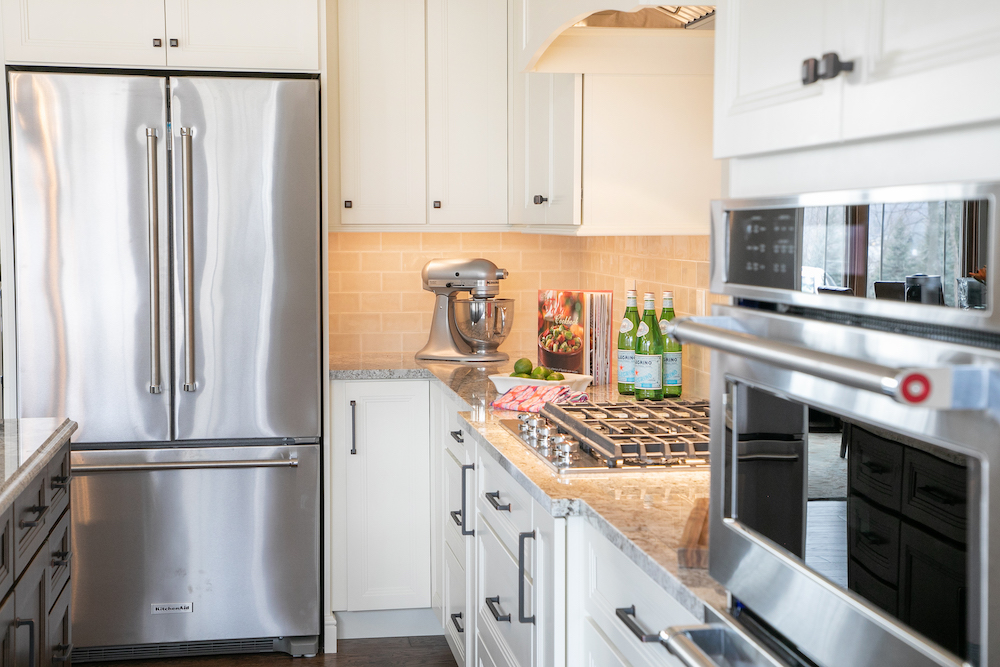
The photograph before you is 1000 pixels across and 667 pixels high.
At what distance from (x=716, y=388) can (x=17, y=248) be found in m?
2.55

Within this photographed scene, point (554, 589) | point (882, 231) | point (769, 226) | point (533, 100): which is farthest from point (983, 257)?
point (533, 100)

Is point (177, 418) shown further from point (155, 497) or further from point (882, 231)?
point (882, 231)

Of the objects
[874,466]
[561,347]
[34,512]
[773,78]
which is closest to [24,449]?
[34,512]

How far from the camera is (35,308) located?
3.04 metres

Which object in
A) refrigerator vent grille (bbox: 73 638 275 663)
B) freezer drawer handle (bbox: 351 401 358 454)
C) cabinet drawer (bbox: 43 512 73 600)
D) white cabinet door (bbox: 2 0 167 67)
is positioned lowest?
refrigerator vent grille (bbox: 73 638 275 663)

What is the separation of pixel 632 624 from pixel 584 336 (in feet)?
5.69

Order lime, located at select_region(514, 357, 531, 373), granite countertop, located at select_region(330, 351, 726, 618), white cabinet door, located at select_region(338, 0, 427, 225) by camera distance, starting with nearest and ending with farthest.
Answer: granite countertop, located at select_region(330, 351, 726, 618), lime, located at select_region(514, 357, 531, 373), white cabinet door, located at select_region(338, 0, 427, 225)

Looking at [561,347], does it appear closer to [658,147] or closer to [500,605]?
[658,147]

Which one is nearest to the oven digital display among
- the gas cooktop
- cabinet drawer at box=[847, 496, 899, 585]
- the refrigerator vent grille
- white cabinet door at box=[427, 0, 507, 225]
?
cabinet drawer at box=[847, 496, 899, 585]

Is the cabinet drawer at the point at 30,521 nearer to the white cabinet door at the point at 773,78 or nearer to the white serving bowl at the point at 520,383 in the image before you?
the white serving bowl at the point at 520,383

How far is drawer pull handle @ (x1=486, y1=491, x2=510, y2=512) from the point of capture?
7.06 ft

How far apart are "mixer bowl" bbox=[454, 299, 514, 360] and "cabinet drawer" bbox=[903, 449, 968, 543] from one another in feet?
9.11

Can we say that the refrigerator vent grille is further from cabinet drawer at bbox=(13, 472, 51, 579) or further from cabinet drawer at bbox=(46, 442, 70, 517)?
cabinet drawer at bbox=(13, 472, 51, 579)

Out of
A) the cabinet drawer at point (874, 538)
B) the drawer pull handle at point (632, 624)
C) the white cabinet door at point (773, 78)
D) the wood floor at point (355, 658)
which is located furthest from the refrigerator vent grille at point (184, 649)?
the cabinet drawer at point (874, 538)
